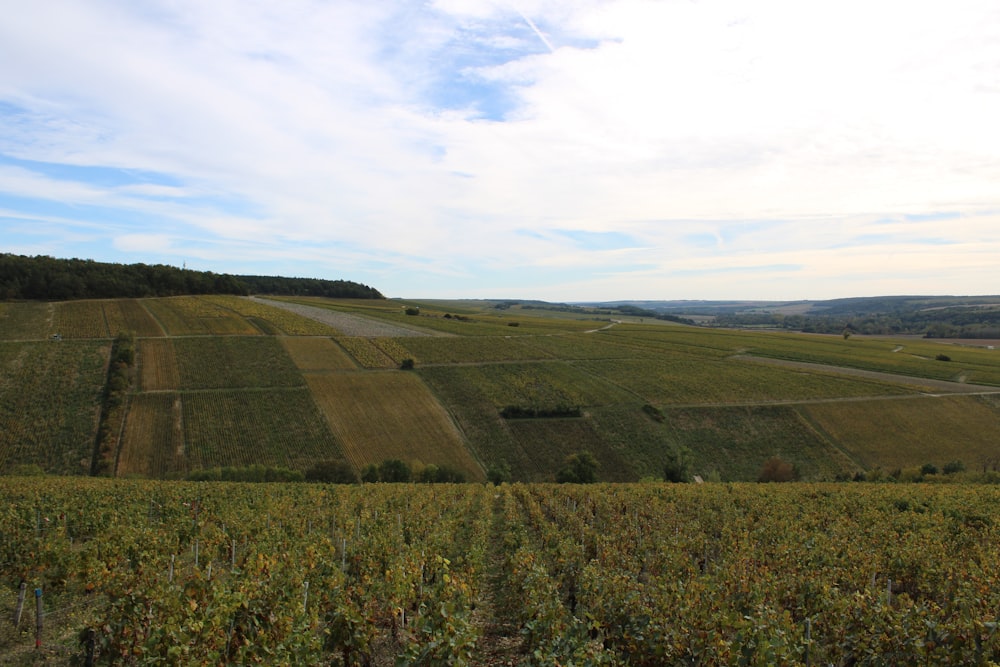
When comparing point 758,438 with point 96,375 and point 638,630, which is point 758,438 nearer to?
point 638,630

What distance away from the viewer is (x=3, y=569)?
583 inches

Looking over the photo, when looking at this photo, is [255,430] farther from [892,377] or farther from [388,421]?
[892,377]

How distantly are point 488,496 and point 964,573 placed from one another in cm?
2047

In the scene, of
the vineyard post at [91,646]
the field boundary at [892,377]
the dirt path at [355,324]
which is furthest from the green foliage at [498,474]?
the field boundary at [892,377]

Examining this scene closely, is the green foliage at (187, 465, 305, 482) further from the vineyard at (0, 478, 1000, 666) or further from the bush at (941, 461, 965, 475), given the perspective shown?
the bush at (941, 461, 965, 475)

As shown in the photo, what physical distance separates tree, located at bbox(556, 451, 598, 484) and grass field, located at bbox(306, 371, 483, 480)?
22.5ft

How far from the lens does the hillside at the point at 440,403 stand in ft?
153

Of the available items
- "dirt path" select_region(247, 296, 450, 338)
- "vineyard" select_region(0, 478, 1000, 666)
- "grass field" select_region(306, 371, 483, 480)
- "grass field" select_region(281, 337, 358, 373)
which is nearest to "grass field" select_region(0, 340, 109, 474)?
"grass field" select_region(306, 371, 483, 480)

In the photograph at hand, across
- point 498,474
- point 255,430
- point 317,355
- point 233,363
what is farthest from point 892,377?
point 233,363

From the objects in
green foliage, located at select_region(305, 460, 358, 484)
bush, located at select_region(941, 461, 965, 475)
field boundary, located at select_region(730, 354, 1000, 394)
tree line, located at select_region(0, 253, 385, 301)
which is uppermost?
tree line, located at select_region(0, 253, 385, 301)

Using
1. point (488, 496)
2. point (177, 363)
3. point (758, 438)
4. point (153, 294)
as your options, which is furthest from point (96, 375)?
point (758, 438)

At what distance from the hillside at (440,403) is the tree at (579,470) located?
195cm

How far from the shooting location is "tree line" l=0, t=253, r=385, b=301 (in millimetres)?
87375

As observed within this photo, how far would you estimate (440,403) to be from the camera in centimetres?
5862
